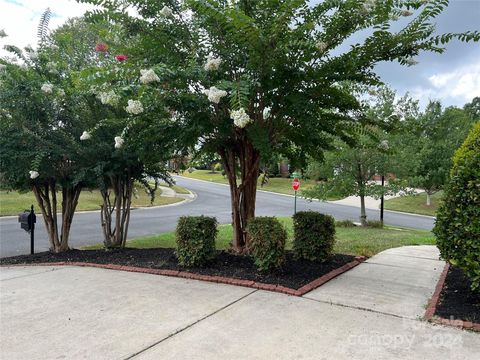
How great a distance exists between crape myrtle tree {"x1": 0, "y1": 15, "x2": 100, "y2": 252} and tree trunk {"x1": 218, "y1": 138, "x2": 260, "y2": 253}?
7.86 ft

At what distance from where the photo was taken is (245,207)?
247 inches

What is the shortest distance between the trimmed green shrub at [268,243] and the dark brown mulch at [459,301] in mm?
1834

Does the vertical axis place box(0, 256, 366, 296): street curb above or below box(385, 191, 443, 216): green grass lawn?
above

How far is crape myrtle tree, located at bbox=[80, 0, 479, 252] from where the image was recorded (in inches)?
179

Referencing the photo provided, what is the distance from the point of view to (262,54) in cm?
450

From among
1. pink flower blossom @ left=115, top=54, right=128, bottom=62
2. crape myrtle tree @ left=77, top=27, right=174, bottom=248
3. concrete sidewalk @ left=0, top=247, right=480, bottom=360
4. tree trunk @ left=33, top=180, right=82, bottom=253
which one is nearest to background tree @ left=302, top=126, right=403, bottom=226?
crape myrtle tree @ left=77, top=27, right=174, bottom=248

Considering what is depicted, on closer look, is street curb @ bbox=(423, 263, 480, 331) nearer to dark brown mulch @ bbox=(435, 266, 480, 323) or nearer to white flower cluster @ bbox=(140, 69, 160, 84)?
dark brown mulch @ bbox=(435, 266, 480, 323)

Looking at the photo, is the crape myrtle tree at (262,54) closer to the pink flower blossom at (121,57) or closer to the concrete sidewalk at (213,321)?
the pink flower blossom at (121,57)

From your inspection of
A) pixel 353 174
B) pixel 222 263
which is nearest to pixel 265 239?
pixel 222 263

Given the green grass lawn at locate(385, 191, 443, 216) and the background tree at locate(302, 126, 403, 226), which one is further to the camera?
the green grass lawn at locate(385, 191, 443, 216)

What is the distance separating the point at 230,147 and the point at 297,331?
11.0 feet

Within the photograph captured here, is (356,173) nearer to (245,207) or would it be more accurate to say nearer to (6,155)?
(245,207)

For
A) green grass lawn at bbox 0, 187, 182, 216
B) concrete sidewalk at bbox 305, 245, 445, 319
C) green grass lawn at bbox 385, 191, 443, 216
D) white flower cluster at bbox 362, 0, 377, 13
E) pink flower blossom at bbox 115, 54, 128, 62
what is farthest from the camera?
green grass lawn at bbox 385, 191, 443, 216

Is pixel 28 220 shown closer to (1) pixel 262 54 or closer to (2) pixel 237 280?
(2) pixel 237 280
